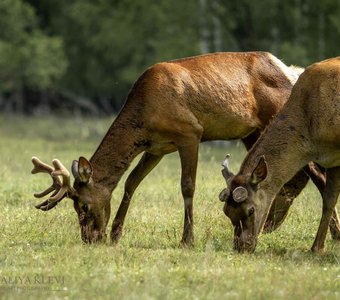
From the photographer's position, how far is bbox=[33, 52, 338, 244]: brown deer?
11.1 meters

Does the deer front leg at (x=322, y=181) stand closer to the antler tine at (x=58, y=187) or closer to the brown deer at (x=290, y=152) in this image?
the brown deer at (x=290, y=152)

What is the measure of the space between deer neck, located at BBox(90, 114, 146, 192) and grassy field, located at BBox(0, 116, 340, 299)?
770 millimetres

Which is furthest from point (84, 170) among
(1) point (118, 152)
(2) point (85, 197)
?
(1) point (118, 152)

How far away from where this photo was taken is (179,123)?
1138cm

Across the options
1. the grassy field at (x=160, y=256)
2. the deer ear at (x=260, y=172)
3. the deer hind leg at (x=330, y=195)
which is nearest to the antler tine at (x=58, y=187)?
the grassy field at (x=160, y=256)

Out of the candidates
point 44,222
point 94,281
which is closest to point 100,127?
point 44,222

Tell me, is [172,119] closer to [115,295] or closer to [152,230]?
[152,230]

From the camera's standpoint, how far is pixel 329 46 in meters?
32.0

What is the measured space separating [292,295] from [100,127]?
90.2 ft

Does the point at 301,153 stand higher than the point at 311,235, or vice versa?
the point at 301,153

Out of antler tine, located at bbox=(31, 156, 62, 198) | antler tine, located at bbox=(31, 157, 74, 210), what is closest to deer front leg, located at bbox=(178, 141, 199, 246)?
antler tine, located at bbox=(31, 157, 74, 210)

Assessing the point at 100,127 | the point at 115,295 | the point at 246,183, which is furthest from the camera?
the point at 100,127

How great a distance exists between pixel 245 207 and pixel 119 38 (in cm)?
2830

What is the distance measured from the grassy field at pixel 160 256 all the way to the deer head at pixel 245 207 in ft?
0.60
